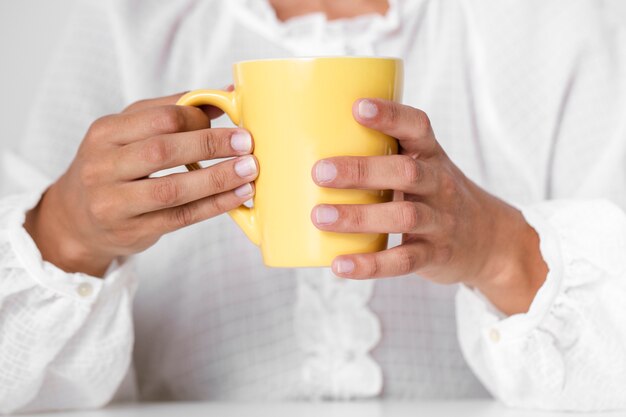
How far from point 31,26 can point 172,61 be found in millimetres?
571

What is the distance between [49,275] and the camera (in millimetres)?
875

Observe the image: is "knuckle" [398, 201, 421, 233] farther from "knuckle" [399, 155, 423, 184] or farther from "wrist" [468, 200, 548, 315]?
"wrist" [468, 200, 548, 315]

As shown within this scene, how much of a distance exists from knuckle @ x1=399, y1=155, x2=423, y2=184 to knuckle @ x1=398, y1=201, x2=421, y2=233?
0.07 feet

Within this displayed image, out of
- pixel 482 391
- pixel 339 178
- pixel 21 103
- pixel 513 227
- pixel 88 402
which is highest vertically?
pixel 339 178

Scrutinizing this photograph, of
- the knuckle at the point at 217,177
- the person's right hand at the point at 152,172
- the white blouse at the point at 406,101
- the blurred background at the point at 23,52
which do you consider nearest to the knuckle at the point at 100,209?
the person's right hand at the point at 152,172

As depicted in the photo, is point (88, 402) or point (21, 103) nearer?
point (88, 402)

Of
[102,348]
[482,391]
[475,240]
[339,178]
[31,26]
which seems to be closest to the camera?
[339,178]

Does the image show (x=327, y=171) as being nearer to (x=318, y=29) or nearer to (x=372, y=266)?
(x=372, y=266)

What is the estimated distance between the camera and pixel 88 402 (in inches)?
38.4

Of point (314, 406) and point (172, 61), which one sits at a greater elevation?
point (172, 61)

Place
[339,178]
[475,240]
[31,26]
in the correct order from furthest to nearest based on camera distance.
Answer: [31,26], [475,240], [339,178]

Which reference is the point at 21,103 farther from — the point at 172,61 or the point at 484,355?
the point at 484,355

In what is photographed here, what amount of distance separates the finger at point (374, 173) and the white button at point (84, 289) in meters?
0.33

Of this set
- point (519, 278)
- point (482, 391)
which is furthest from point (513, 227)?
point (482, 391)
